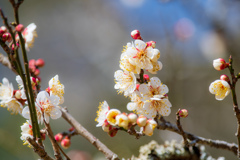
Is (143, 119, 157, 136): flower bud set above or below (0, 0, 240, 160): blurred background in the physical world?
below

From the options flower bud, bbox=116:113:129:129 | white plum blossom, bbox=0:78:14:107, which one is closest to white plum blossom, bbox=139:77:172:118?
flower bud, bbox=116:113:129:129

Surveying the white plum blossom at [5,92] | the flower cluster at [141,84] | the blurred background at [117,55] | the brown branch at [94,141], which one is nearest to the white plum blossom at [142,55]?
the flower cluster at [141,84]

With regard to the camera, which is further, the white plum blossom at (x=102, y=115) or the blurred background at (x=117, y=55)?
the blurred background at (x=117, y=55)

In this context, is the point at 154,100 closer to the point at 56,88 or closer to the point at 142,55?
the point at 142,55

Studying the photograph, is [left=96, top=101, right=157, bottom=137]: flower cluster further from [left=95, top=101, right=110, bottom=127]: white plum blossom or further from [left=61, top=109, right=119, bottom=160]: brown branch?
[left=61, top=109, right=119, bottom=160]: brown branch

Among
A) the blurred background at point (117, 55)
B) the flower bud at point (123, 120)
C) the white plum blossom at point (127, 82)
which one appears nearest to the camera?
the flower bud at point (123, 120)

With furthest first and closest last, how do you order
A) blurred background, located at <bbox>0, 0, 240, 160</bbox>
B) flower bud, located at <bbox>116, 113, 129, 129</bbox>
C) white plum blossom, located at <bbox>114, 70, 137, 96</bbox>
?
1. blurred background, located at <bbox>0, 0, 240, 160</bbox>
2. white plum blossom, located at <bbox>114, 70, 137, 96</bbox>
3. flower bud, located at <bbox>116, 113, 129, 129</bbox>

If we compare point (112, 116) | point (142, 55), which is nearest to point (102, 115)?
point (112, 116)

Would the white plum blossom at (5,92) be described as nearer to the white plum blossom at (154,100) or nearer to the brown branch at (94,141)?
the brown branch at (94,141)
